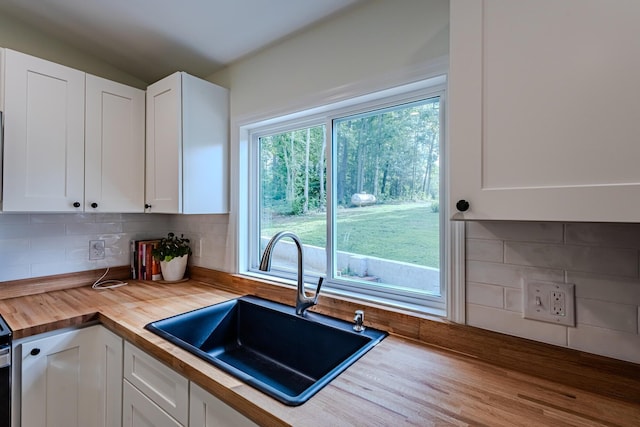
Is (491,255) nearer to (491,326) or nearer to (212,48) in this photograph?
(491,326)

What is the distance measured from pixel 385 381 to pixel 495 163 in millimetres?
654

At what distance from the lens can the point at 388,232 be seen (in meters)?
1.38

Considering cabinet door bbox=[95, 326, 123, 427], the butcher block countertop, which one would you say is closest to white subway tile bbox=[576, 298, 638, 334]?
the butcher block countertop

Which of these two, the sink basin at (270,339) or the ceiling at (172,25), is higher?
the ceiling at (172,25)

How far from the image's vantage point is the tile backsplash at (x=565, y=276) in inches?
31.9

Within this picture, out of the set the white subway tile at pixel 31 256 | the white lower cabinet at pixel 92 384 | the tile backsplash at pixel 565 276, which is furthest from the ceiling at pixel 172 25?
the white lower cabinet at pixel 92 384

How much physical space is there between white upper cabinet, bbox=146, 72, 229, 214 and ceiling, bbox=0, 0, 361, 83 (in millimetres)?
208

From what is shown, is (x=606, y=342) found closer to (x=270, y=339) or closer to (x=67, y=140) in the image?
(x=270, y=339)

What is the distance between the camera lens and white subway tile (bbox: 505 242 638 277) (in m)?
0.81

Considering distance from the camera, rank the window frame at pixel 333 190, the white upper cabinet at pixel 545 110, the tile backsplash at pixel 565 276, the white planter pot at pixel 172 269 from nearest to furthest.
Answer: the white upper cabinet at pixel 545 110 → the tile backsplash at pixel 565 276 → the window frame at pixel 333 190 → the white planter pot at pixel 172 269

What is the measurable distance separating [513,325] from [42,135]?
2.24 m

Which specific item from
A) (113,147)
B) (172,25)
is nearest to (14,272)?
(113,147)

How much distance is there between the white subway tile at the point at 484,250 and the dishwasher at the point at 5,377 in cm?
179

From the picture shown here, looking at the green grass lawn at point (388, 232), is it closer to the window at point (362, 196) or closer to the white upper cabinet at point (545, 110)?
the window at point (362, 196)
